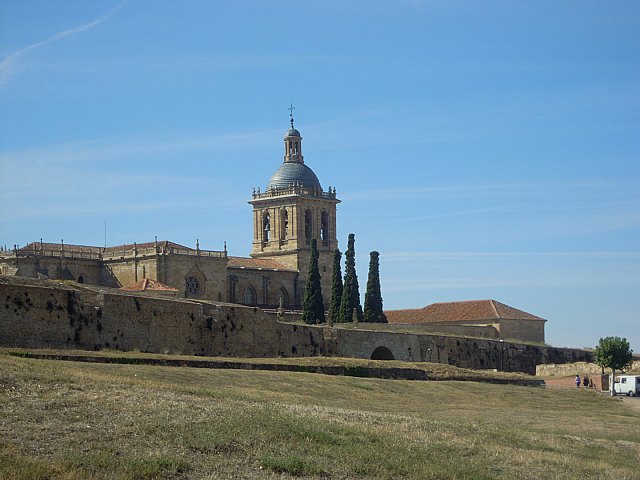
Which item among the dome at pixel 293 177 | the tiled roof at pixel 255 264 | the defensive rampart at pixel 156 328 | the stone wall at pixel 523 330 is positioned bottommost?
the defensive rampart at pixel 156 328

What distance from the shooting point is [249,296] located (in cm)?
8631

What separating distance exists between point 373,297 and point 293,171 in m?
22.2

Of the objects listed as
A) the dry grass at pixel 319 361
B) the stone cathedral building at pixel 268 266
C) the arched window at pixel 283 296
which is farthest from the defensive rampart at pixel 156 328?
the arched window at pixel 283 296

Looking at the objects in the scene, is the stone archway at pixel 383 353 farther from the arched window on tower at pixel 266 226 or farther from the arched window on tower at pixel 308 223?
the arched window on tower at pixel 266 226

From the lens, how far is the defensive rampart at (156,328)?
33.2 meters

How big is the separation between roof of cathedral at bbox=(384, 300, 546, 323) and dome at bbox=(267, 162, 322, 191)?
43.9 ft

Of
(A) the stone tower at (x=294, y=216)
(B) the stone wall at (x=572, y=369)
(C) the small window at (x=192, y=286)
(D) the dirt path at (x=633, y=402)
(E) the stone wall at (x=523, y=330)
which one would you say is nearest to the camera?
(D) the dirt path at (x=633, y=402)

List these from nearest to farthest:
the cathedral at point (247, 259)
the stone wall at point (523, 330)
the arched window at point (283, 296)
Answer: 1. the cathedral at point (247, 259)
2. the stone wall at point (523, 330)
3. the arched window at point (283, 296)

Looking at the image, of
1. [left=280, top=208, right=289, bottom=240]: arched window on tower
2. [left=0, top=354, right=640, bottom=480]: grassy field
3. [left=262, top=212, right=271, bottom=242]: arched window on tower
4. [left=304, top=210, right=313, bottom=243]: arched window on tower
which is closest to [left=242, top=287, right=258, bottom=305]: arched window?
[left=280, top=208, right=289, bottom=240]: arched window on tower

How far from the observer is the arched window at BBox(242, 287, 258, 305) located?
85.6 meters

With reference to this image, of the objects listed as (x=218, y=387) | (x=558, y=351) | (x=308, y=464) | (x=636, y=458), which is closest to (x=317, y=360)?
(x=218, y=387)

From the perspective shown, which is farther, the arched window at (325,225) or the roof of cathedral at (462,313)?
the arched window at (325,225)

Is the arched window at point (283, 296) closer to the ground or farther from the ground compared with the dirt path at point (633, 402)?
farther from the ground

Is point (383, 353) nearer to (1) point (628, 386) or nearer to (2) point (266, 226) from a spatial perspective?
(1) point (628, 386)
